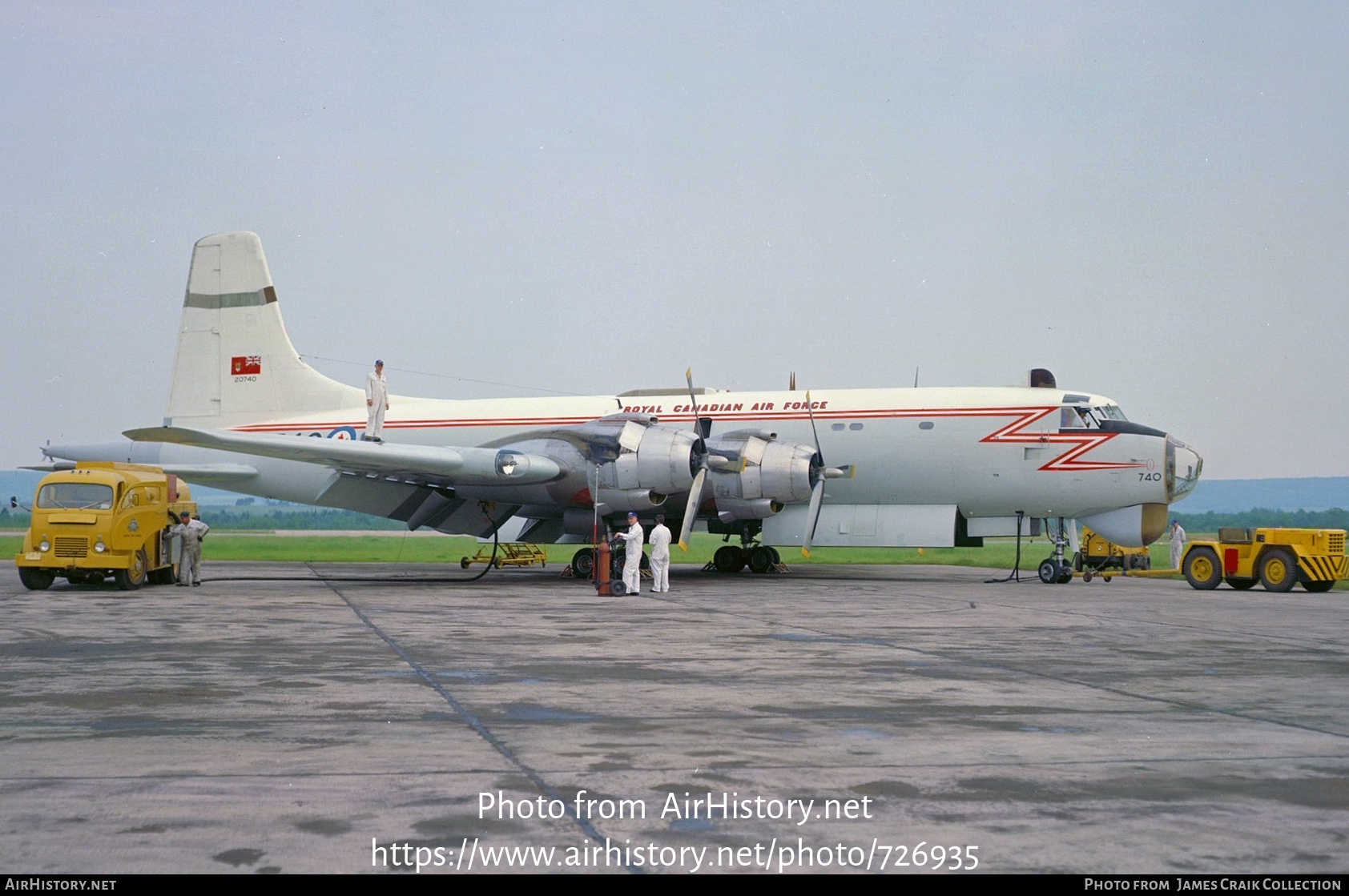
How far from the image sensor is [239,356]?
3297 cm

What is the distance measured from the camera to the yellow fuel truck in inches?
925

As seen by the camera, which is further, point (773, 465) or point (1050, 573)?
point (1050, 573)

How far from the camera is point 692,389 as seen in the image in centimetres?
2973

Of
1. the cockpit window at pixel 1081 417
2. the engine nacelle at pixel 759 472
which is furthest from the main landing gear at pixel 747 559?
the cockpit window at pixel 1081 417

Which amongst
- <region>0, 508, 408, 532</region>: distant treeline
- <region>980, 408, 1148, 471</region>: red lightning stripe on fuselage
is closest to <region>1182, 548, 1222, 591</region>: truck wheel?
<region>980, 408, 1148, 471</region>: red lightning stripe on fuselage

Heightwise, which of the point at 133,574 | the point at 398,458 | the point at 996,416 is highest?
→ the point at 996,416

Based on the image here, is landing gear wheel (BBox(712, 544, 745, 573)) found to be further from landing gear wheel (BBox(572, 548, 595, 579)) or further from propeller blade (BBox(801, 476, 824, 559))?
propeller blade (BBox(801, 476, 824, 559))

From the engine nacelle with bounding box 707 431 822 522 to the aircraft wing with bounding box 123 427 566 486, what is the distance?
344 centimetres

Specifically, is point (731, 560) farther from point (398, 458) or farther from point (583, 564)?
point (398, 458)

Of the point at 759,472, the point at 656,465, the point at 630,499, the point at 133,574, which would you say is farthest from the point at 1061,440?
the point at 133,574

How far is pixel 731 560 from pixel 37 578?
15.9 m

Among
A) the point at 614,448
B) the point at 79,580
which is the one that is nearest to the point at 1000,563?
the point at 614,448

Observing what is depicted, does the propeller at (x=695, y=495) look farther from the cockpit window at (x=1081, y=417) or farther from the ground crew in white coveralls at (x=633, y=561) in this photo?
the cockpit window at (x=1081, y=417)
